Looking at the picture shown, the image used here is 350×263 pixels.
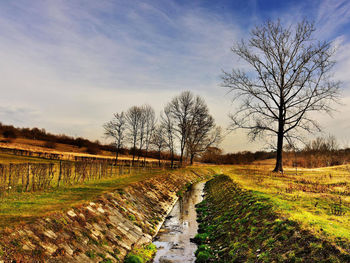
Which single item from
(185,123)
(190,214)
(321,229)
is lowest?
(190,214)

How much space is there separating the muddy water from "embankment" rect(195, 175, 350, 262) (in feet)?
1.74

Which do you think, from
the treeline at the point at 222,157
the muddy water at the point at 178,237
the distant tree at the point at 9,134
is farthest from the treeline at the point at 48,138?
the muddy water at the point at 178,237

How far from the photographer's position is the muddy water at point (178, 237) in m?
10.5

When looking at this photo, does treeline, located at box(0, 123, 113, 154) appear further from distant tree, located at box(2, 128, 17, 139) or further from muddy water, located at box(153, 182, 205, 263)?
muddy water, located at box(153, 182, 205, 263)

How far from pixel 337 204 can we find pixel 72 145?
89882 millimetres

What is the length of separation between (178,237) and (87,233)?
519 centimetres

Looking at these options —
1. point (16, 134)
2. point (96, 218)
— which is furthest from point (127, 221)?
point (16, 134)

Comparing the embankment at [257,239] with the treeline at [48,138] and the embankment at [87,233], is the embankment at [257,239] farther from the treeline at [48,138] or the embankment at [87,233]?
the treeline at [48,138]

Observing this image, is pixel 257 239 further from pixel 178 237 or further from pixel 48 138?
pixel 48 138

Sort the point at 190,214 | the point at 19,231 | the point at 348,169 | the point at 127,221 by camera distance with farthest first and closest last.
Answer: the point at 348,169
the point at 190,214
the point at 127,221
the point at 19,231

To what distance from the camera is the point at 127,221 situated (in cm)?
1284

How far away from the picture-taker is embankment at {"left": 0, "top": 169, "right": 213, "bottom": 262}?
7.09 meters

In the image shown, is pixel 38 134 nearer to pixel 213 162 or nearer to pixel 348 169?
pixel 213 162

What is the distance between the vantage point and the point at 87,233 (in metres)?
9.51
